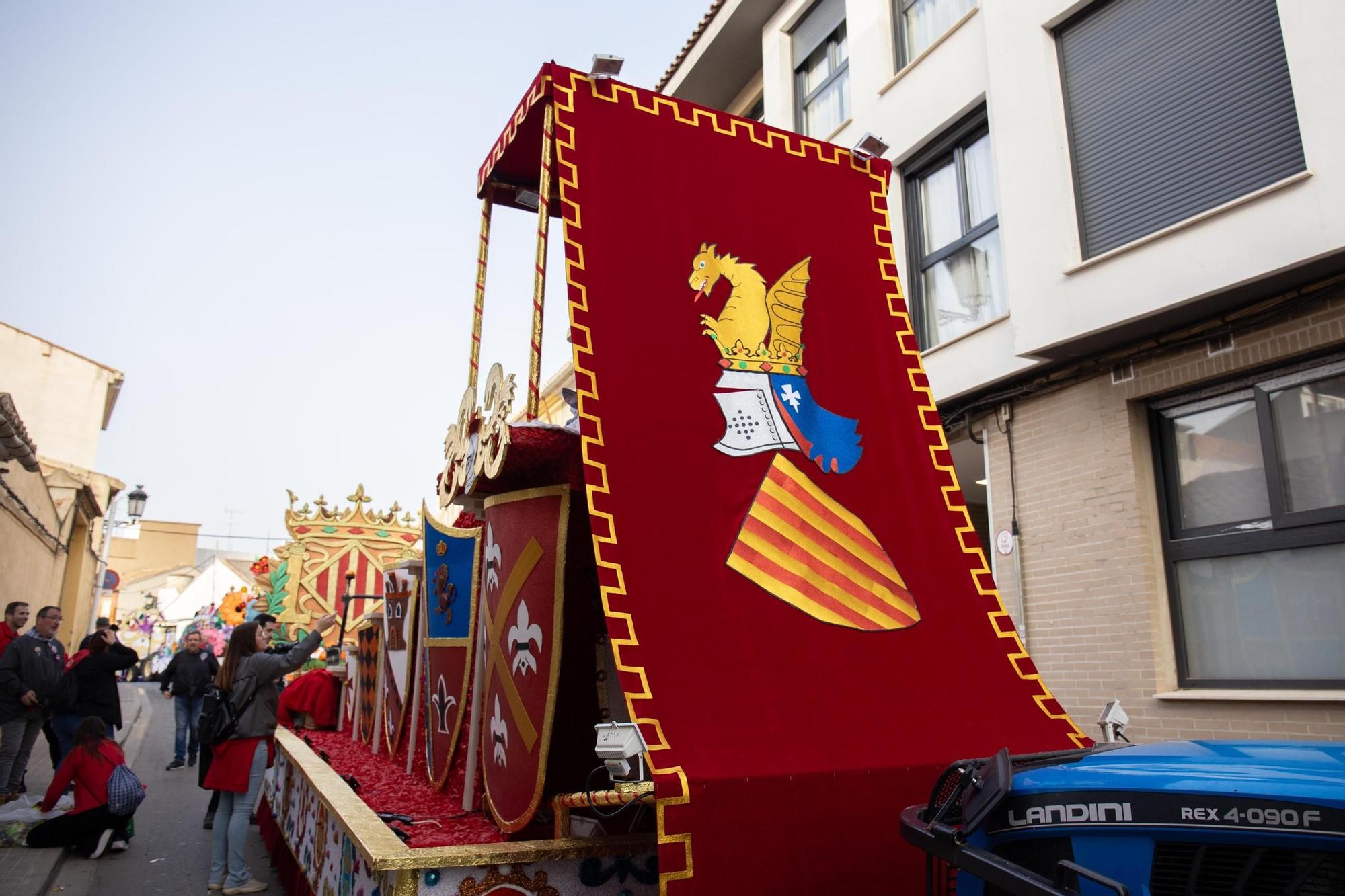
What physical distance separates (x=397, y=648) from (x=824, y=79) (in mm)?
8359

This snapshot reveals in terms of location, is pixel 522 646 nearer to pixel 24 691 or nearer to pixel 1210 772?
pixel 1210 772

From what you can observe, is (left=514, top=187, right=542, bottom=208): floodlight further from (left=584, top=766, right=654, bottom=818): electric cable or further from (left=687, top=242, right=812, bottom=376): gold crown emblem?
(left=584, top=766, right=654, bottom=818): electric cable

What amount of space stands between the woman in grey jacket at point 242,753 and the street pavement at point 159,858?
41 centimetres

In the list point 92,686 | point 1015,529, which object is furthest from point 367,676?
point 1015,529

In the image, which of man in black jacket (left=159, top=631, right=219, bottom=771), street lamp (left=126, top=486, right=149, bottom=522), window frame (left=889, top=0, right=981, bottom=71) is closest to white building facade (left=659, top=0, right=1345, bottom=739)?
window frame (left=889, top=0, right=981, bottom=71)

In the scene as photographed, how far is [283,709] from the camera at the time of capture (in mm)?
10156

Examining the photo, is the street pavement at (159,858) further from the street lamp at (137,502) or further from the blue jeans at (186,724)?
the street lamp at (137,502)

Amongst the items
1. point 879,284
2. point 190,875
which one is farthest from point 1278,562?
point 190,875

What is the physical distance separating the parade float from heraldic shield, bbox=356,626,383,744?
2.34 metres

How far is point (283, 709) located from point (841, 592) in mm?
8221

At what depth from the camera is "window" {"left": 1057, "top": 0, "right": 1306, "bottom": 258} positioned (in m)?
6.16

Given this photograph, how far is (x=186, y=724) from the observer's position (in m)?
12.0

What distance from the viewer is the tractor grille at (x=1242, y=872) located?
1.82m

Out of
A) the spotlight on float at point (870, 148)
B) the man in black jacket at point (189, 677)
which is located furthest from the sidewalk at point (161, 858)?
the spotlight on float at point (870, 148)
